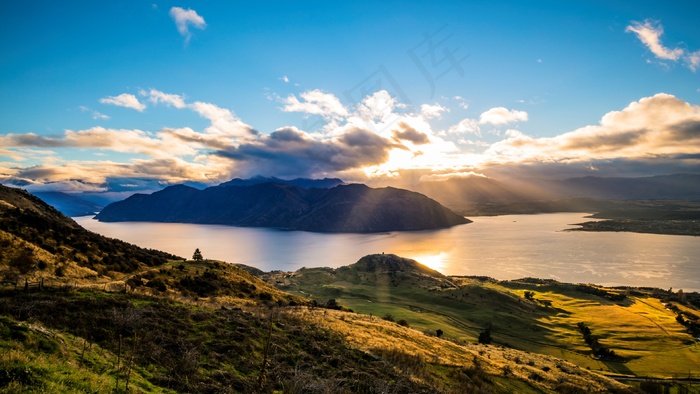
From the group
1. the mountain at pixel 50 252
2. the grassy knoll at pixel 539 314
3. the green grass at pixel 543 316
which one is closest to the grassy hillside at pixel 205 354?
the mountain at pixel 50 252

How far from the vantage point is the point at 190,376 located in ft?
47.3

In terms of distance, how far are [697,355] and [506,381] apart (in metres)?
76.6

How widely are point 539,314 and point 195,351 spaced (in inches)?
4482

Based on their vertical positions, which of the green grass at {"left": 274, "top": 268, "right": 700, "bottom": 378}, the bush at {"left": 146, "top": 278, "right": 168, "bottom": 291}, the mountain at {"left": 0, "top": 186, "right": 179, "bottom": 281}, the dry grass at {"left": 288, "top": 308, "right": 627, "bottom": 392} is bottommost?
the green grass at {"left": 274, "top": 268, "right": 700, "bottom": 378}

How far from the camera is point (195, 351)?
1698 centimetres

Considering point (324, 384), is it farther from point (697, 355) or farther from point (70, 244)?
point (697, 355)

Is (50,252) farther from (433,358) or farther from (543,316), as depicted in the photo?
(543,316)

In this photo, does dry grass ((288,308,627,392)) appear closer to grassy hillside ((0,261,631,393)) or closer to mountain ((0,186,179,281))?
grassy hillside ((0,261,631,393))

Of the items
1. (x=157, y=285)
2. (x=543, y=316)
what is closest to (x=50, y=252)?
(x=157, y=285)

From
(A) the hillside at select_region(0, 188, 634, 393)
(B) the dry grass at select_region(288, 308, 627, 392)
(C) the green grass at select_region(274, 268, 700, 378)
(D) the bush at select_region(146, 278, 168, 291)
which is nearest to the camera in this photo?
(A) the hillside at select_region(0, 188, 634, 393)

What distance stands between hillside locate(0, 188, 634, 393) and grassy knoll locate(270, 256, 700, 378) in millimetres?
23201

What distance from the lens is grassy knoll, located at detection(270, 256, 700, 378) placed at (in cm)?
6975

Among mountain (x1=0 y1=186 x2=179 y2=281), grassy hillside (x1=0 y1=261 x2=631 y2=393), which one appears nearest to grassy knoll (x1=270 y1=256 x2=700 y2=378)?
grassy hillside (x1=0 y1=261 x2=631 y2=393)

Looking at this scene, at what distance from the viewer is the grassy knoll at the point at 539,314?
69.8 meters
